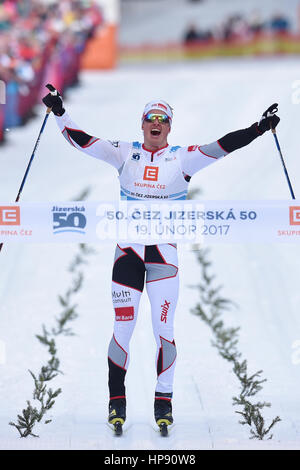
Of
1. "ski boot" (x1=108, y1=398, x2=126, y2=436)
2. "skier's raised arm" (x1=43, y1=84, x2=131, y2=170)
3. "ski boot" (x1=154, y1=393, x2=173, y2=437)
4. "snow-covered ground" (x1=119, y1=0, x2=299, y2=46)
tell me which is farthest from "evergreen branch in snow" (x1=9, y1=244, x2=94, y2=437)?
"snow-covered ground" (x1=119, y1=0, x2=299, y2=46)

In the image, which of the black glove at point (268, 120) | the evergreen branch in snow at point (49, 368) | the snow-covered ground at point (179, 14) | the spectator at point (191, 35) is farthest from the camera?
the snow-covered ground at point (179, 14)

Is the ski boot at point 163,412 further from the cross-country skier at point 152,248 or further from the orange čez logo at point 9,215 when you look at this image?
the orange čez logo at point 9,215

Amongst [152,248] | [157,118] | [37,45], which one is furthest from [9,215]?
[37,45]

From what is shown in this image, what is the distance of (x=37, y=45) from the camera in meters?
18.0

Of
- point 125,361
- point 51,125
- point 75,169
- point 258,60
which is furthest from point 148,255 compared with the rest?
point 258,60

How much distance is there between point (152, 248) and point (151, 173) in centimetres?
48

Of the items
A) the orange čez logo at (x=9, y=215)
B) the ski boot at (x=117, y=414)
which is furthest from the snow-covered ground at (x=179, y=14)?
the ski boot at (x=117, y=414)

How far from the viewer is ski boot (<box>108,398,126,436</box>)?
5.73 meters

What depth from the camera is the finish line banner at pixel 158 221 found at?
5680 mm

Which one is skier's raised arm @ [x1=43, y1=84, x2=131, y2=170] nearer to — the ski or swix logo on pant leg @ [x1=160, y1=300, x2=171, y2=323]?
swix logo on pant leg @ [x1=160, y1=300, x2=171, y2=323]

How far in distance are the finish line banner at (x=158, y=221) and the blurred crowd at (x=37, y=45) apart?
948cm

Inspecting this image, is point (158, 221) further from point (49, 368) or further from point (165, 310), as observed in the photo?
point (49, 368)

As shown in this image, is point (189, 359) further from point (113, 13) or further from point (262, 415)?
point (113, 13)

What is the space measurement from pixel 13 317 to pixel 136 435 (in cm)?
336
